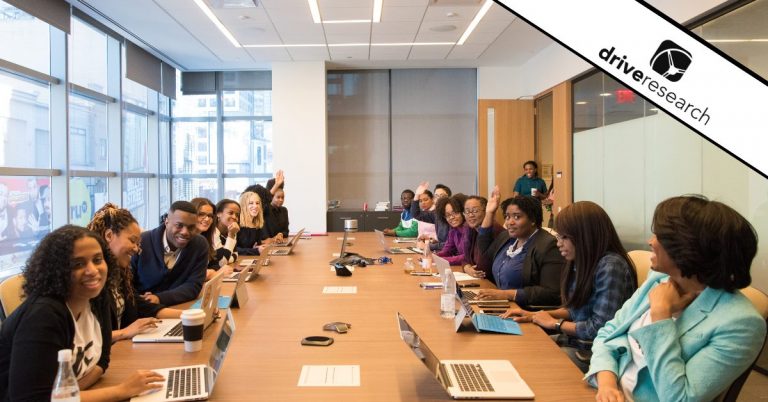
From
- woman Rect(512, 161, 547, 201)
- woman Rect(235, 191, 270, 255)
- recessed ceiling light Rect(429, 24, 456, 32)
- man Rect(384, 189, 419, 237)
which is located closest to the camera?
woman Rect(235, 191, 270, 255)

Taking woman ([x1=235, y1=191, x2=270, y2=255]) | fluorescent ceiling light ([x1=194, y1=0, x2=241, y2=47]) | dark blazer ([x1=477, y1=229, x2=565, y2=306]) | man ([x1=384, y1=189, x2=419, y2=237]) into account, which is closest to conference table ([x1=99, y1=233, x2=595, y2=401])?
dark blazer ([x1=477, y1=229, x2=565, y2=306])

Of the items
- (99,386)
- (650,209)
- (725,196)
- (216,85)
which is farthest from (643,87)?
(216,85)

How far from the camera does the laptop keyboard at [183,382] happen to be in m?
1.70

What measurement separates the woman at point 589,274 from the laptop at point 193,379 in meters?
1.41

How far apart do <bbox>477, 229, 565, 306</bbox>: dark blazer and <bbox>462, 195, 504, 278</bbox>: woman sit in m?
0.61

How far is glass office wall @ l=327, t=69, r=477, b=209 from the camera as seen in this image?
10109mm

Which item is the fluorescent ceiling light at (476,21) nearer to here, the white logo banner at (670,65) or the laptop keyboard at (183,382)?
the white logo banner at (670,65)

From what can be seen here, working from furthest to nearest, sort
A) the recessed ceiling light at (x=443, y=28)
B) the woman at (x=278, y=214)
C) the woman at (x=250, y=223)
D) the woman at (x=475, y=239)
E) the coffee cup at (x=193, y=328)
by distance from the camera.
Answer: the recessed ceiling light at (x=443, y=28)
the woman at (x=278, y=214)
the woman at (x=250, y=223)
the woman at (x=475, y=239)
the coffee cup at (x=193, y=328)

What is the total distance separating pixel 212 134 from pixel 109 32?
2940mm

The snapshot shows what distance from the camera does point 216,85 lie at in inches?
395

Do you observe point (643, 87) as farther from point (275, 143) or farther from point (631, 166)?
point (275, 143)

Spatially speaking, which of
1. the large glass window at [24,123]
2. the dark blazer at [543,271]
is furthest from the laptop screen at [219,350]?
the large glass window at [24,123]

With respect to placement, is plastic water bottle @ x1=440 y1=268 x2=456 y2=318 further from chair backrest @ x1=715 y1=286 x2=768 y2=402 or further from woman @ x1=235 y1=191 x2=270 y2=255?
woman @ x1=235 y1=191 x2=270 y2=255

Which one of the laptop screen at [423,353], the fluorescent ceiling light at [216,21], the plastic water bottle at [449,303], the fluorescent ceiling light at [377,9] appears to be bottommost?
the plastic water bottle at [449,303]
